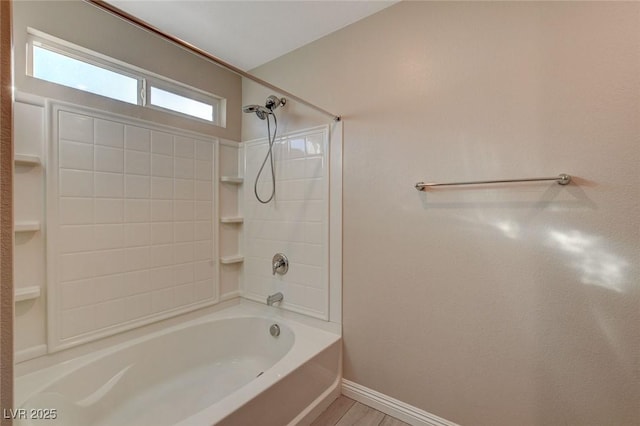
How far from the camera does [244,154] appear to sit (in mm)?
2332

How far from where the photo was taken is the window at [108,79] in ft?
→ 4.63

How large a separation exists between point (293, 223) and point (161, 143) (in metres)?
1.06

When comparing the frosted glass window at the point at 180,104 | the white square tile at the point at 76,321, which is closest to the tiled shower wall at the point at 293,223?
the frosted glass window at the point at 180,104

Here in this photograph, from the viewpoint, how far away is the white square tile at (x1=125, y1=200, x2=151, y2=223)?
1.68 meters

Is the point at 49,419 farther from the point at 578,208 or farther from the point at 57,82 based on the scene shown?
the point at 578,208

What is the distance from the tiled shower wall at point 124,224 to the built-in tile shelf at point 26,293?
90 millimetres

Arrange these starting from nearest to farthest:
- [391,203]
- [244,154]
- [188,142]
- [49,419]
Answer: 1. [49,419]
2. [391,203]
3. [188,142]
4. [244,154]

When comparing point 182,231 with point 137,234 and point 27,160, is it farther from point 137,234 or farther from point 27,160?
point 27,160

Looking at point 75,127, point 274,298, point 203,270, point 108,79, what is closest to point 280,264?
point 274,298

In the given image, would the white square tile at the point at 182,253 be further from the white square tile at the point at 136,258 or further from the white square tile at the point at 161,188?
the white square tile at the point at 161,188

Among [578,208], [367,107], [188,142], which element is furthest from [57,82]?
[578,208]

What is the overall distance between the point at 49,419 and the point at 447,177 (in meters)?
2.25

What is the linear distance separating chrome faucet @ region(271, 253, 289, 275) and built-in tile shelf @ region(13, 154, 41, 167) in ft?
4.71

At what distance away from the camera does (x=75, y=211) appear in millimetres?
1468
